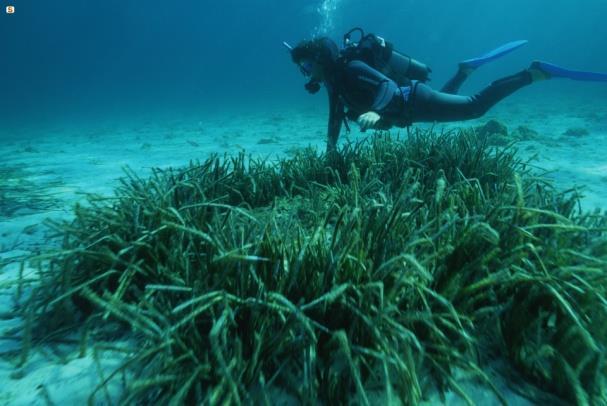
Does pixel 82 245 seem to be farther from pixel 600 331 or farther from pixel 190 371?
pixel 600 331

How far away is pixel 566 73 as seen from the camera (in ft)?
23.9

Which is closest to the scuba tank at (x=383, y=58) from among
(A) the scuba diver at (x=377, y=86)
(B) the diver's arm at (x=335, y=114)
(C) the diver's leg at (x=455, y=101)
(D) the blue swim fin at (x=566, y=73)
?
(A) the scuba diver at (x=377, y=86)

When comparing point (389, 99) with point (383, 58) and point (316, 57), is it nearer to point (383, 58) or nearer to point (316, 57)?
point (316, 57)

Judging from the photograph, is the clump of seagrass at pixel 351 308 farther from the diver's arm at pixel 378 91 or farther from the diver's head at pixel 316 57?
the diver's head at pixel 316 57

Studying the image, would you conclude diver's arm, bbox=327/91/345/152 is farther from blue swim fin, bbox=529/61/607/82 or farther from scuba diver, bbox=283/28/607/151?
blue swim fin, bbox=529/61/607/82

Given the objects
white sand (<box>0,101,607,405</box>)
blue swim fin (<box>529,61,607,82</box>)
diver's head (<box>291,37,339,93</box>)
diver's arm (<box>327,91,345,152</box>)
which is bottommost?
white sand (<box>0,101,607,405</box>)

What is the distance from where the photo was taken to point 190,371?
1.52m

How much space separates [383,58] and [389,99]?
2146 millimetres

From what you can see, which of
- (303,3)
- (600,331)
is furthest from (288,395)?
(303,3)

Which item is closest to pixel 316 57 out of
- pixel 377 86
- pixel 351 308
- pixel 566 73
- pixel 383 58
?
pixel 377 86

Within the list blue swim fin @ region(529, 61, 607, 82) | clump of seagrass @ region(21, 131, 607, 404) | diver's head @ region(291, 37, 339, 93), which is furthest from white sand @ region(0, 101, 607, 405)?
diver's head @ region(291, 37, 339, 93)

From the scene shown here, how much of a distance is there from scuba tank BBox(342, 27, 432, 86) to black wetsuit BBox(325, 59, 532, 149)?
2.31 ft

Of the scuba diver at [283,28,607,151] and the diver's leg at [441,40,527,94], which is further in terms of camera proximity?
the diver's leg at [441,40,527,94]

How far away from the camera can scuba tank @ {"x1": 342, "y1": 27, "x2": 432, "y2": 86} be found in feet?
22.5
